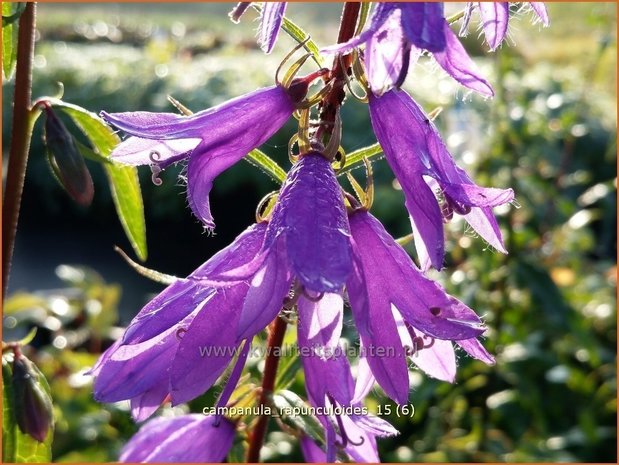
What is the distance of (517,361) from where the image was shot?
6.79ft

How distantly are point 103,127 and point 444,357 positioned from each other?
1.69 ft

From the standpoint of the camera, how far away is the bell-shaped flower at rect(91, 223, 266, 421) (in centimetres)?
70

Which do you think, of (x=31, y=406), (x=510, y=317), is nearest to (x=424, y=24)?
(x=31, y=406)

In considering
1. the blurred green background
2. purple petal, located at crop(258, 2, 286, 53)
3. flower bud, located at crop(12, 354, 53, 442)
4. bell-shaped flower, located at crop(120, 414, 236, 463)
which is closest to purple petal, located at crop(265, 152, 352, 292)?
purple petal, located at crop(258, 2, 286, 53)

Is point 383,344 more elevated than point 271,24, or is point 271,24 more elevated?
point 271,24

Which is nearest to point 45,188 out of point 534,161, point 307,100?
point 534,161

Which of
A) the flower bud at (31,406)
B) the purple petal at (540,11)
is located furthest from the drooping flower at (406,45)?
the flower bud at (31,406)

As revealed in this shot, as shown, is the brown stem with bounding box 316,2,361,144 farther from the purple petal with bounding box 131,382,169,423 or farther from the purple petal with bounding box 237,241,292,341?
the purple petal with bounding box 131,382,169,423

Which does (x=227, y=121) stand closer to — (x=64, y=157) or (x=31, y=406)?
(x=64, y=157)

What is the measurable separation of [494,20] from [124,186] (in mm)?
523

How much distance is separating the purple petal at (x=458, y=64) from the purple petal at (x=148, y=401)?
1.33 feet

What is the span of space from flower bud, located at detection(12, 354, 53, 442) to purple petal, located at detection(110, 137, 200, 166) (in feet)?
1.10

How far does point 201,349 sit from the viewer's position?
70 centimetres

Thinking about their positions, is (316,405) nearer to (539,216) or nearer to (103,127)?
(103,127)
